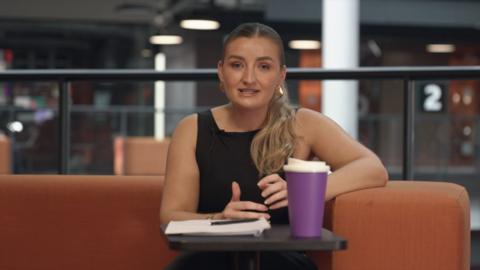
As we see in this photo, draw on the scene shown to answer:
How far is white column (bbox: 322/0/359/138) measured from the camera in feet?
24.9

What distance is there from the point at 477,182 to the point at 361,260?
9.18 meters

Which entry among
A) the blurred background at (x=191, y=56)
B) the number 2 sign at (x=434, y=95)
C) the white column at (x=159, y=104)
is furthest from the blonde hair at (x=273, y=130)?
the blurred background at (x=191, y=56)

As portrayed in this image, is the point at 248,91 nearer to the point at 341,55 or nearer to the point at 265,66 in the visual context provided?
the point at 265,66

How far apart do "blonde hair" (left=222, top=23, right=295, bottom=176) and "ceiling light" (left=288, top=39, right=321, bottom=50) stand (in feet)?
41.6

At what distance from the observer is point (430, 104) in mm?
6773

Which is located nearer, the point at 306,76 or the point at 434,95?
the point at 306,76

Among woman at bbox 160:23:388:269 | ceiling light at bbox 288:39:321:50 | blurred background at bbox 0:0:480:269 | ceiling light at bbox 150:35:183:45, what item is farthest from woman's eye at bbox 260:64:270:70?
ceiling light at bbox 288:39:321:50

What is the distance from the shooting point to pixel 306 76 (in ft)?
11.5

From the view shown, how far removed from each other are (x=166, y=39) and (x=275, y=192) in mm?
12040

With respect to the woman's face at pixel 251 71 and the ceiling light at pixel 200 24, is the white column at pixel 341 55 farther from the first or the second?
the woman's face at pixel 251 71

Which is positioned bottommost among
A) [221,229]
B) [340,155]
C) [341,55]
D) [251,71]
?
[221,229]

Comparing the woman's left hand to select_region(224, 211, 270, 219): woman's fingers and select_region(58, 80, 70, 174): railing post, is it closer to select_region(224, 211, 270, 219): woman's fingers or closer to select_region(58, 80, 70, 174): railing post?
select_region(224, 211, 270, 219): woman's fingers

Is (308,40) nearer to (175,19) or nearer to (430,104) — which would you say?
(175,19)

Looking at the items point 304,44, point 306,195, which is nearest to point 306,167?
point 306,195
